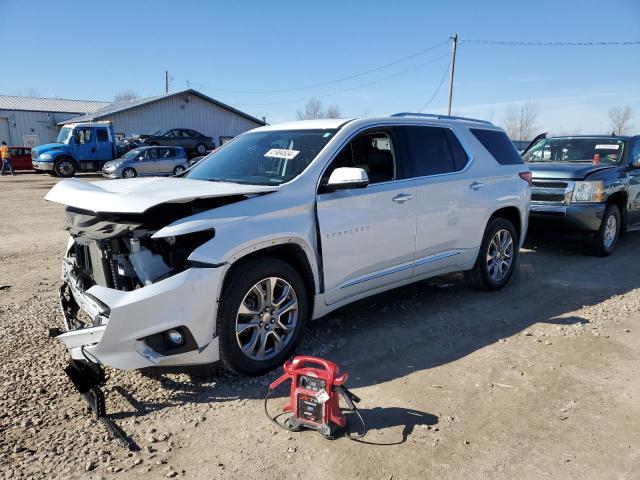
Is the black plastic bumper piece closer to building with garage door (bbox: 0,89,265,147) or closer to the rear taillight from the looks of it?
the rear taillight

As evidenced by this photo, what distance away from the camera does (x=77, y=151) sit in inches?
995

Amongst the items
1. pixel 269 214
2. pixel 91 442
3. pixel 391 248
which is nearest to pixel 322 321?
pixel 391 248

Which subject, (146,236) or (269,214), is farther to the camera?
(269,214)

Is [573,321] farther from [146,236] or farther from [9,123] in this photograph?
[9,123]

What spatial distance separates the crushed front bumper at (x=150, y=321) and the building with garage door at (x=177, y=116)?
3345cm

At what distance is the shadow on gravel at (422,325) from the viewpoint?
11.4 feet

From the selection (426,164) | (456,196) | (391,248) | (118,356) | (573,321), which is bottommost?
(573,321)

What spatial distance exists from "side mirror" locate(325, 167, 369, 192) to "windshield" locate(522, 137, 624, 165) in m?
6.14

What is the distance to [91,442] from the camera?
284 cm

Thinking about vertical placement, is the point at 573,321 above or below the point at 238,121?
below

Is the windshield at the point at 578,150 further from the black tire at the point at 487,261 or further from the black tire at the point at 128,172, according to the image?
the black tire at the point at 128,172

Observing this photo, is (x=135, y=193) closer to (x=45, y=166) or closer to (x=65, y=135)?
(x=45, y=166)

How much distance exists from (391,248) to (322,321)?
1.00 m

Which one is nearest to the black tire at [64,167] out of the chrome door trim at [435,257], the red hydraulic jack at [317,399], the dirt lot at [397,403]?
the dirt lot at [397,403]
